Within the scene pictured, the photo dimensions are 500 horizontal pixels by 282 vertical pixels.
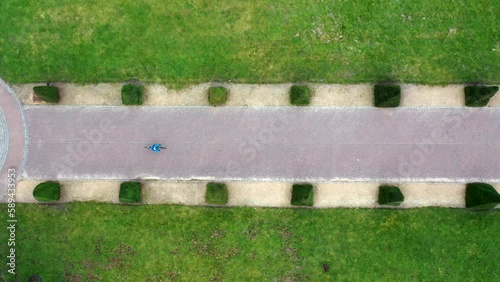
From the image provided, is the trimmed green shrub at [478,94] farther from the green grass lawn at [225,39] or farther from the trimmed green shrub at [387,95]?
the trimmed green shrub at [387,95]

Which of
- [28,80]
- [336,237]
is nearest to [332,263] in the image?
[336,237]

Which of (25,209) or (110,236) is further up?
(25,209)

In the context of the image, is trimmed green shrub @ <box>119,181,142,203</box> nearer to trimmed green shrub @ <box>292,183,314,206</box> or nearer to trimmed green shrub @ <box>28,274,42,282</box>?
trimmed green shrub @ <box>28,274,42,282</box>

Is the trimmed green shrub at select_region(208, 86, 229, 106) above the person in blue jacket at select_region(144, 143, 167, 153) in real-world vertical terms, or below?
above

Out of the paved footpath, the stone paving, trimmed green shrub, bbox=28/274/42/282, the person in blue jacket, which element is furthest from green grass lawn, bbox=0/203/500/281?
the person in blue jacket

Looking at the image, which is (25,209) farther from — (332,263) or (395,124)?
(395,124)

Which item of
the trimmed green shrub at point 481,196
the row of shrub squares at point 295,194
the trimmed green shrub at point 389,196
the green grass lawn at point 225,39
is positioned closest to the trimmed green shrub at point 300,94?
the green grass lawn at point 225,39
